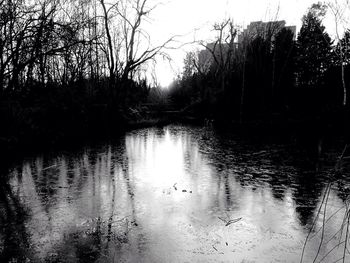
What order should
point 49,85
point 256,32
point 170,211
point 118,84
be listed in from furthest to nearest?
point 256,32
point 118,84
point 49,85
point 170,211

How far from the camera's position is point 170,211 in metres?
5.41

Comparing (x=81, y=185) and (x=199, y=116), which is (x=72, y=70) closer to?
(x=199, y=116)

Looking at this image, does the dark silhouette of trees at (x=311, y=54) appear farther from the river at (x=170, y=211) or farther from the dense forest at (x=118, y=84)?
the river at (x=170, y=211)

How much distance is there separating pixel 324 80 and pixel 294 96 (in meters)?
2.60

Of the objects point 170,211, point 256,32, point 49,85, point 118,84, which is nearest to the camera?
point 170,211

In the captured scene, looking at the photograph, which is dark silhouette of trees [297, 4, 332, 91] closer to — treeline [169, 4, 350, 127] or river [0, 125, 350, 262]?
treeline [169, 4, 350, 127]

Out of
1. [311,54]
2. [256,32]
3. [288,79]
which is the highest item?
[256,32]

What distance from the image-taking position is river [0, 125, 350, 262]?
3924 mm

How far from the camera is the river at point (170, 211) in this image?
392cm

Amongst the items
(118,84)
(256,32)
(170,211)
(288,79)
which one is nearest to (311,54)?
(288,79)

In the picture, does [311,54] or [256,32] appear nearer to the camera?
[311,54]

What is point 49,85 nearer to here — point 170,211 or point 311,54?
point 170,211

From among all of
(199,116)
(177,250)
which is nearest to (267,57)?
(199,116)

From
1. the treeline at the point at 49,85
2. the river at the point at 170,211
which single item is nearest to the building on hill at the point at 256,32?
the treeline at the point at 49,85
